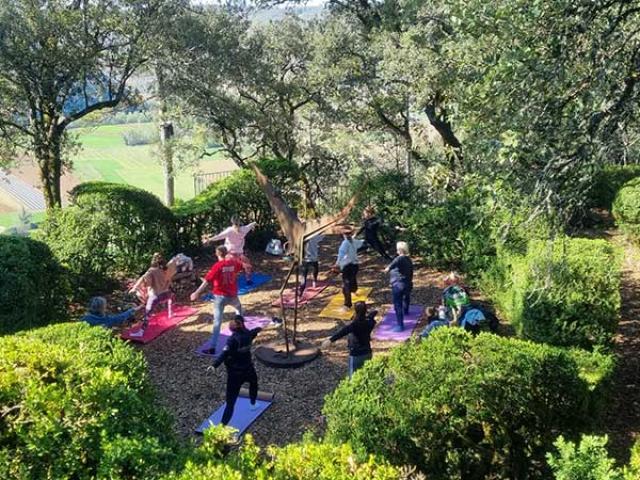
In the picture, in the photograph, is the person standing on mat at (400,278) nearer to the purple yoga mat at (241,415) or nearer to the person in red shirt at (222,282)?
the person in red shirt at (222,282)

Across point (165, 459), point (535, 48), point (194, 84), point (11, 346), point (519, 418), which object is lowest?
point (519, 418)

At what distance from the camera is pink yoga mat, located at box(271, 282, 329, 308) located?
11387 mm

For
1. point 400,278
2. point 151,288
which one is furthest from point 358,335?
point 151,288

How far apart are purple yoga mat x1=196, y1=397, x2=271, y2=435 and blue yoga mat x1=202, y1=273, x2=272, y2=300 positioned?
4.34 meters

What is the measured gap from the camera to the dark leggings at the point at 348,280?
35.1ft

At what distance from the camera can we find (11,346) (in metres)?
5.76

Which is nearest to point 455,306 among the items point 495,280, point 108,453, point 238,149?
point 495,280

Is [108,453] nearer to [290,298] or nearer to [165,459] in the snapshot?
[165,459]

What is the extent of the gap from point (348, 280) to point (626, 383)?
185 inches

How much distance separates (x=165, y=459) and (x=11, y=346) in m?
2.27

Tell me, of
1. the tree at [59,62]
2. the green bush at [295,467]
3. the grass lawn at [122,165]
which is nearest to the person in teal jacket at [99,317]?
the tree at [59,62]

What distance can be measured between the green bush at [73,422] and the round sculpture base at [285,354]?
133 inches

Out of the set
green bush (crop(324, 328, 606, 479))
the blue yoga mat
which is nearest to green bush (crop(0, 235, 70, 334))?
the blue yoga mat

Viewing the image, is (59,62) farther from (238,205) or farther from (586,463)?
(586,463)
